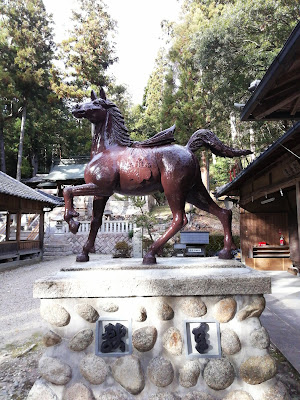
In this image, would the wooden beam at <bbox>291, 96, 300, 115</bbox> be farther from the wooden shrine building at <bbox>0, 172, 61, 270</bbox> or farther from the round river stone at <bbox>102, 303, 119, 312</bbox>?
the wooden shrine building at <bbox>0, 172, 61, 270</bbox>

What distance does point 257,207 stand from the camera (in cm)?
952

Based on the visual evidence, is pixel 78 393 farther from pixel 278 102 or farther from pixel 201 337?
pixel 278 102

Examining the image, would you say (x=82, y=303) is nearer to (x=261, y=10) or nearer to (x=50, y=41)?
(x=261, y=10)

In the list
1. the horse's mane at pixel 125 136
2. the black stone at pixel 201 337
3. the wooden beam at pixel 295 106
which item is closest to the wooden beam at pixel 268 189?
the wooden beam at pixel 295 106

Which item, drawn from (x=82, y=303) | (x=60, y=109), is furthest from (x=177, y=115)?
(x=60, y=109)

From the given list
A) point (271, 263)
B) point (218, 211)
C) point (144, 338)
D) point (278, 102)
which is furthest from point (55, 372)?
point (271, 263)

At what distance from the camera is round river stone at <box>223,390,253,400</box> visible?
6.03 feet

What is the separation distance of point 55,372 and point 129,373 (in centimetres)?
50

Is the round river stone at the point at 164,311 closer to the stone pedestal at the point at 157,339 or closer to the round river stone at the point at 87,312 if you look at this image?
the stone pedestal at the point at 157,339

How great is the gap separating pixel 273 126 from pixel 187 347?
13.2 meters

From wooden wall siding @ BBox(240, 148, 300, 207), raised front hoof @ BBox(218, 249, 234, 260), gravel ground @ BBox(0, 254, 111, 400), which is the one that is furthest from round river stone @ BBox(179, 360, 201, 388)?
wooden wall siding @ BBox(240, 148, 300, 207)

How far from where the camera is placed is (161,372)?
1.90 m

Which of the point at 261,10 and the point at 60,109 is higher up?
the point at 60,109

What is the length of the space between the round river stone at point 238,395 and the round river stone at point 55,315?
1.20 metres
